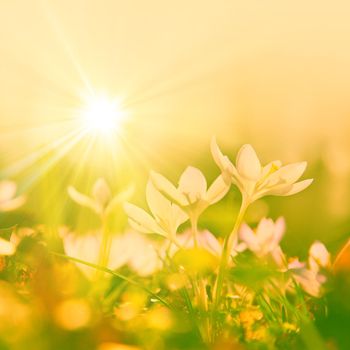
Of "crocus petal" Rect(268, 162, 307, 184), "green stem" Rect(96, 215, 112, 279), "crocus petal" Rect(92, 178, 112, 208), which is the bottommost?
"crocus petal" Rect(268, 162, 307, 184)

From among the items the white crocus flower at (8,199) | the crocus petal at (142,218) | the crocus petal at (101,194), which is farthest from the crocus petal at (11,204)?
the crocus petal at (142,218)

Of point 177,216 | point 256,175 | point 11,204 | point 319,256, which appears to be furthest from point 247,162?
point 11,204

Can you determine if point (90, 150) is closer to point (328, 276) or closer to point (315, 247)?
point (315, 247)

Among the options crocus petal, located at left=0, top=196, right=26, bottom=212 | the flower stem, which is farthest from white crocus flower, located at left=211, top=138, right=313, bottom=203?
crocus petal, located at left=0, top=196, right=26, bottom=212

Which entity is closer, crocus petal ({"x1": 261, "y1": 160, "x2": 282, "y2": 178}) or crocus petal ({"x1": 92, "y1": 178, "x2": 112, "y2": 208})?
crocus petal ({"x1": 261, "y1": 160, "x2": 282, "y2": 178})

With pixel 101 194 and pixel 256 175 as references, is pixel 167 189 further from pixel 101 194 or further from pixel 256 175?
pixel 101 194

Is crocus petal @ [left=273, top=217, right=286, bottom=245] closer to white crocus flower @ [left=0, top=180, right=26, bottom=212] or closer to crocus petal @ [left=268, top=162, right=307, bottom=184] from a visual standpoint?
crocus petal @ [left=268, top=162, right=307, bottom=184]
